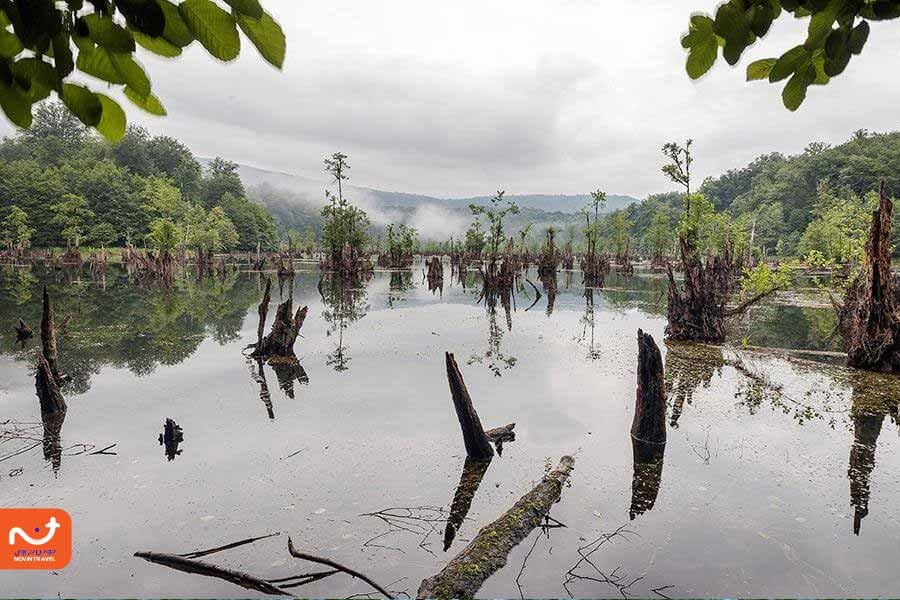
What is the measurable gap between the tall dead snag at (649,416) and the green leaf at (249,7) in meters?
6.58

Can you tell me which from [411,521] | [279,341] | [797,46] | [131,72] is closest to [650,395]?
[411,521]

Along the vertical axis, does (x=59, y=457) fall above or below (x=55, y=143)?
below

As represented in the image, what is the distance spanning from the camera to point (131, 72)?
3.87 ft

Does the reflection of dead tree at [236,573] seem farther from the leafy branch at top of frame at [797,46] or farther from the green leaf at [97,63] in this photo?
the leafy branch at top of frame at [797,46]

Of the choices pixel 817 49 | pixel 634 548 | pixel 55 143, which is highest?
pixel 55 143

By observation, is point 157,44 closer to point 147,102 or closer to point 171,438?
point 147,102

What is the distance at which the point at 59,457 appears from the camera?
669 cm

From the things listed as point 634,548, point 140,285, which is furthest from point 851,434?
point 140,285

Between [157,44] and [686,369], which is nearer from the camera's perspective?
[157,44]

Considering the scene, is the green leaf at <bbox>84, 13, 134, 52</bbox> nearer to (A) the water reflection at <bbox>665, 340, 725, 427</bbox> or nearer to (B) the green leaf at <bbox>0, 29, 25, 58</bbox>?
(B) the green leaf at <bbox>0, 29, 25, 58</bbox>

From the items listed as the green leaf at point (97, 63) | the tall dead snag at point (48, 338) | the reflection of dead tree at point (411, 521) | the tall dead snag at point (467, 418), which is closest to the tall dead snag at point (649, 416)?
the tall dead snag at point (467, 418)

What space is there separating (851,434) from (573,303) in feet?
58.3

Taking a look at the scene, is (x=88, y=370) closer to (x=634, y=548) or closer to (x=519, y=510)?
(x=519, y=510)

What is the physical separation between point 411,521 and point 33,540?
11.8ft
